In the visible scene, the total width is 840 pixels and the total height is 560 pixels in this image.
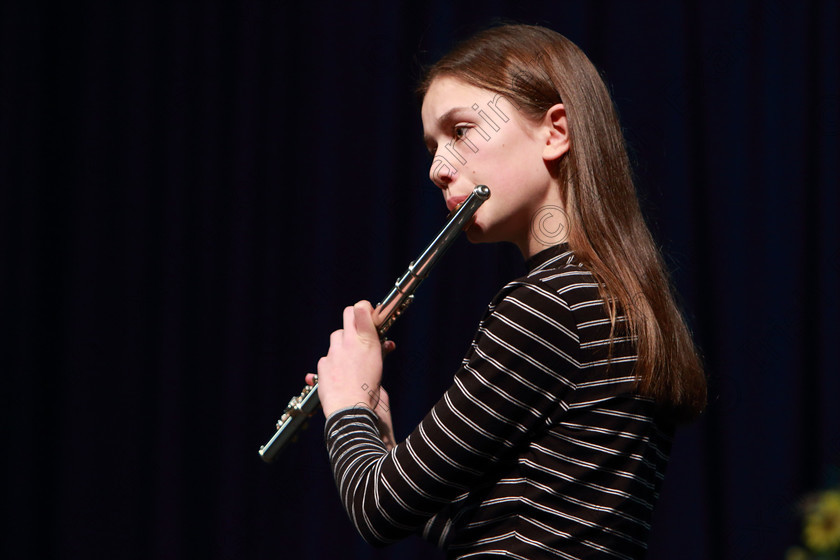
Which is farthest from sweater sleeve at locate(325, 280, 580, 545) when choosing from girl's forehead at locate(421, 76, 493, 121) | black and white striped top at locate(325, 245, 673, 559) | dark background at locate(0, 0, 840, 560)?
dark background at locate(0, 0, 840, 560)

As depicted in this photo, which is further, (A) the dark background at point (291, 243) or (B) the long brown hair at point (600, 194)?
(A) the dark background at point (291, 243)

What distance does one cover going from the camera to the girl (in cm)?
69

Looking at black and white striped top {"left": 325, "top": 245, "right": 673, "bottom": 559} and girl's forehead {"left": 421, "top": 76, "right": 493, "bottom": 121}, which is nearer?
black and white striped top {"left": 325, "top": 245, "right": 673, "bottom": 559}

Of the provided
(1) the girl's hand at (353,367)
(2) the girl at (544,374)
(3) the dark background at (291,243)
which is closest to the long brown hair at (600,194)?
(2) the girl at (544,374)

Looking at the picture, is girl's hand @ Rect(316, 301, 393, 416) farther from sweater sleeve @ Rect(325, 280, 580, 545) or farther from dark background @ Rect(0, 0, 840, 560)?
dark background @ Rect(0, 0, 840, 560)

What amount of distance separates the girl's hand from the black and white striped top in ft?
0.39

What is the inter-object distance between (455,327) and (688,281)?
48cm

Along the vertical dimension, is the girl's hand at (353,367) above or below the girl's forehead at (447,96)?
below

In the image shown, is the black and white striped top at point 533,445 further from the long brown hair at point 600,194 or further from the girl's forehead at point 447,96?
the girl's forehead at point 447,96

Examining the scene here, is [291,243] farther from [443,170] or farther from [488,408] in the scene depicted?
[488,408]

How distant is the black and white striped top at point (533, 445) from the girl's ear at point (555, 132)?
16 cm

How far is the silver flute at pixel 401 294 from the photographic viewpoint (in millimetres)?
846

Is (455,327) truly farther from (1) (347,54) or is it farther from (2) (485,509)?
(2) (485,509)

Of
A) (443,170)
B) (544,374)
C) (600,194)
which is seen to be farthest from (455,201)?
(544,374)
